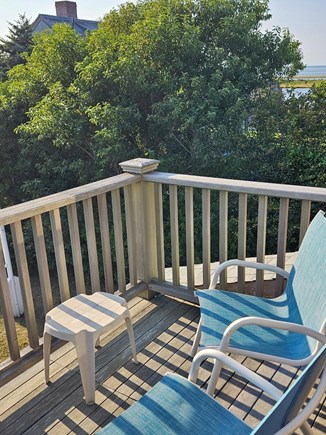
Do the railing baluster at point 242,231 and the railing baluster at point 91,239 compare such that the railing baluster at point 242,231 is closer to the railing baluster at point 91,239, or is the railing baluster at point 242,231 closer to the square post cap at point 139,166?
the square post cap at point 139,166

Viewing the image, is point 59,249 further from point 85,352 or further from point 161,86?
point 161,86

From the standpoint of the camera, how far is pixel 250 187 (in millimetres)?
2391

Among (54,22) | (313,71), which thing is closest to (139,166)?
(313,71)

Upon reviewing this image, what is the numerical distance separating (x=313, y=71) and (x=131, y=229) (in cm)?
995

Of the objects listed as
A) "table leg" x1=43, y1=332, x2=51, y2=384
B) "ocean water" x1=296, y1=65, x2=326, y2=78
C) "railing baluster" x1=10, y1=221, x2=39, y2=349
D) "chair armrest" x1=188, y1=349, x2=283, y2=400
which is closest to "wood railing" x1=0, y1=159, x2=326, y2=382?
"railing baluster" x1=10, y1=221, x2=39, y2=349

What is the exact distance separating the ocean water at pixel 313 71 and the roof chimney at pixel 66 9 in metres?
15.5

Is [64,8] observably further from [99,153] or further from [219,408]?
[219,408]

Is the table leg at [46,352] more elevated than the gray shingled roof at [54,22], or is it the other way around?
the gray shingled roof at [54,22]

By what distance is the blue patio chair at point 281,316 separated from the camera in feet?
5.31

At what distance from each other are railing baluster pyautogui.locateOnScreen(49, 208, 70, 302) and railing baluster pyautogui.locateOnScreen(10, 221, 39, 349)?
0.66 feet

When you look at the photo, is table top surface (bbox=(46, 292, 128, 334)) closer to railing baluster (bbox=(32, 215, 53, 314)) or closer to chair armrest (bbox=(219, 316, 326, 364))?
railing baluster (bbox=(32, 215, 53, 314))

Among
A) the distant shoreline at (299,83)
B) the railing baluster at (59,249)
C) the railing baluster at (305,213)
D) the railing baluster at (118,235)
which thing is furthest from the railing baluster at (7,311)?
the distant shoreline at (299,83)

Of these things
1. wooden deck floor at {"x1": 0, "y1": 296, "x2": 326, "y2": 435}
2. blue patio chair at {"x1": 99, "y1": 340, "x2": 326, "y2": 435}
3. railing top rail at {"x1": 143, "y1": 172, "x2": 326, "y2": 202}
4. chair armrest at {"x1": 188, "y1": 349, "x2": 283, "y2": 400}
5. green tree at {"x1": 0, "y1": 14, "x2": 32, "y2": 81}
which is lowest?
wooden deck floor at {"x1": 0, "y1": 296, "x2": 326, "y2": 435}

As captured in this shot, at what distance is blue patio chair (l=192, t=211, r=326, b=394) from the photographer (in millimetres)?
1618
